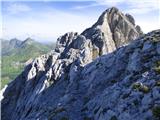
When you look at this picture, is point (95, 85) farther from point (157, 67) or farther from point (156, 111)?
point (156, 111)

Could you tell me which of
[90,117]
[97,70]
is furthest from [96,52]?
[90,117]

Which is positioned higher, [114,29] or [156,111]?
[114,29]

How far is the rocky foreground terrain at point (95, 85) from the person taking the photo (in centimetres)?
3712

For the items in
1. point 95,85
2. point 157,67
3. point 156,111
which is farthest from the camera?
point 95,85

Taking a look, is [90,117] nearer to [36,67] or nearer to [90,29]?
[36,67]

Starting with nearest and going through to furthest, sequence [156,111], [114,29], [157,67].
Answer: [156,111] < [157,67] < [114,29]

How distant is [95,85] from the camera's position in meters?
51.2

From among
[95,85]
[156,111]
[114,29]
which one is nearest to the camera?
[156,111]

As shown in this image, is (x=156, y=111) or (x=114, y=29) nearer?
(x=156, y=111)

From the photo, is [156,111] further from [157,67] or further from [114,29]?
[114,29]

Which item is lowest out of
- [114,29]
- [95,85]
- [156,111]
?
[95,85]

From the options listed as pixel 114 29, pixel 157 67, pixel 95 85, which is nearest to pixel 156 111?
pixel 157 67

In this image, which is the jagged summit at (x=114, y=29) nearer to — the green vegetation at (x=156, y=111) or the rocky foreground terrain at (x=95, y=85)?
the rocky foreground terrain at (x=95, y=85)

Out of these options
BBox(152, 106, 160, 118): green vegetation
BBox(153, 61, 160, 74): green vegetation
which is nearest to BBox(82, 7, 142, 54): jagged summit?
BBox(153, 61, 160, 74): green vegetation
